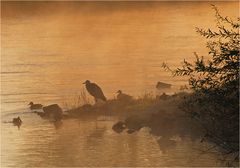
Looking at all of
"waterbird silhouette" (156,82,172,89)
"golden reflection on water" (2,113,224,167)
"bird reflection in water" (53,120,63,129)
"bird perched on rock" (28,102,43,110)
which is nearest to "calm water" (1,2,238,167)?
"golden reflection on water" (2,113,224,167)

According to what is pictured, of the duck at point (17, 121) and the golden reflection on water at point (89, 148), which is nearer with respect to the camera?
the golden reflection on water at point (89, 148)

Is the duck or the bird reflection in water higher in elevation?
the duck

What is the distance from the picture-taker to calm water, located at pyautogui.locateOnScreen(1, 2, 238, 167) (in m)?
28.7

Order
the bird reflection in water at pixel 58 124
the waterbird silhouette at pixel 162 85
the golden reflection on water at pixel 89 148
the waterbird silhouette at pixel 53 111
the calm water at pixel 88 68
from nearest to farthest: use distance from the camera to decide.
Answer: the golden reflection on water at pixel 89 148 → the calm water at pixel 88 68 → the bird reflection in water at pixel 58 124 → the waterbird silhouette at pixel 53 111 → the waterbird silhouette at pixel 162 85

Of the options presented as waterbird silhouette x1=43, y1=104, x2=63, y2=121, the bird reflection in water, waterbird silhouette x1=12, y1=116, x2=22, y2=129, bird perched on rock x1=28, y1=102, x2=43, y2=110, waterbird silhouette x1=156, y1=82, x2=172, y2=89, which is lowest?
the bird reflection in water

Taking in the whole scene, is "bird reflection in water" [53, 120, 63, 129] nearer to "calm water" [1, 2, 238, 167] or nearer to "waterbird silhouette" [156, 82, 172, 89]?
"calm water" [1, 2, 238, 167]

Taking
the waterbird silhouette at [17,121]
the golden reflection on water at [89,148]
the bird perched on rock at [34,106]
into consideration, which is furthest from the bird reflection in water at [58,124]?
the bird perched on rock at [34,106]

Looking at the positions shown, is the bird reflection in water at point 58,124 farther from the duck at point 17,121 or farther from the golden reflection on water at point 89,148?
the duck at point 17,121

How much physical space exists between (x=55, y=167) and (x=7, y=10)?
239 feet

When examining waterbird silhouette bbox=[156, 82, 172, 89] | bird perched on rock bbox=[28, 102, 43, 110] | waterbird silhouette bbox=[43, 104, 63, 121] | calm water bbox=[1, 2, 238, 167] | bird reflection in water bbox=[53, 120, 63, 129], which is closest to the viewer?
calm water bbox=[1, 2, 238, 167]

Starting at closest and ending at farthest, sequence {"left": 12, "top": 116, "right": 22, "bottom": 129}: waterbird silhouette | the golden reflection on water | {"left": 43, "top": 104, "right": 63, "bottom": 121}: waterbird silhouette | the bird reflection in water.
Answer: the golden reflection on water → the bird reflection in water → {"left": 12, "top": 116, "right": 22, "bottom": 129}: waterbird silhouette → {"left": 43, "top": 104, "right": 63, "bottom": 121}: waterbird silhouette

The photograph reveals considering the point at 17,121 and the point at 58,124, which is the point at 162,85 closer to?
the point at 58,124

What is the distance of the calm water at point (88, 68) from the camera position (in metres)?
28.7

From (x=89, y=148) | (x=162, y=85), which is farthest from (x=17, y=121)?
(x=162, y=85)
